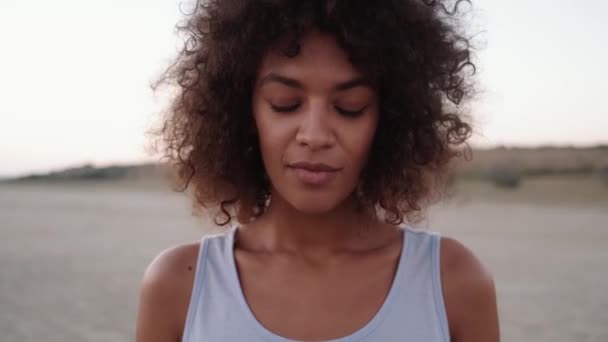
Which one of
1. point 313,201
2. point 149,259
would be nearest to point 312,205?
point 313,201

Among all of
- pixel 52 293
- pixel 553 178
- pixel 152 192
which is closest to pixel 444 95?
pixel 52 293

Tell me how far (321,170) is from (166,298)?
517mm

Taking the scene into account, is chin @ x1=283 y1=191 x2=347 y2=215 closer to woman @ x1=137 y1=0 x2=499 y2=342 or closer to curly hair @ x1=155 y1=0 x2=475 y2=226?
woman @ x1=137 y1=0 x2=499 y2=342

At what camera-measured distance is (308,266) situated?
6.73 feet

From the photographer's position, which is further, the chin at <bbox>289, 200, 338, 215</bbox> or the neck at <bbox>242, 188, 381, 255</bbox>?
the neck at <bbox>242, 188, 381, 255</bbox>

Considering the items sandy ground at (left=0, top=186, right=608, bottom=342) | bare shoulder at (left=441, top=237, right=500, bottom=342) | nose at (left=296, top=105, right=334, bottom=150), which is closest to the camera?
nose at (left=296, top=105, right=334, bottom=150)

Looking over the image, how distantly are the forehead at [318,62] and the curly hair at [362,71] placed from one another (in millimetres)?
17

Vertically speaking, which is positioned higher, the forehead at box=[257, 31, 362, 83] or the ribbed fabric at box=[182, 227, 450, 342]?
the forehead at box=[257, 31, 362, 83]

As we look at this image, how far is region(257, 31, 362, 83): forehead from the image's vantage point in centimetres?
182

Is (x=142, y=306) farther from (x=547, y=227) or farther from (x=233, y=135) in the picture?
(x=547, y=227)

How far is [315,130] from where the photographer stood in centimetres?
179

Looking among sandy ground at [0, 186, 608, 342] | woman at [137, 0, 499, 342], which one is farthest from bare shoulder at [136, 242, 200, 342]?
sandy ground at [0, 186, 608, 342]

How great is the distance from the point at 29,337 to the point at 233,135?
4.10 m

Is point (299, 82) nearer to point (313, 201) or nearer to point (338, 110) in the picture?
point (338, 110)
